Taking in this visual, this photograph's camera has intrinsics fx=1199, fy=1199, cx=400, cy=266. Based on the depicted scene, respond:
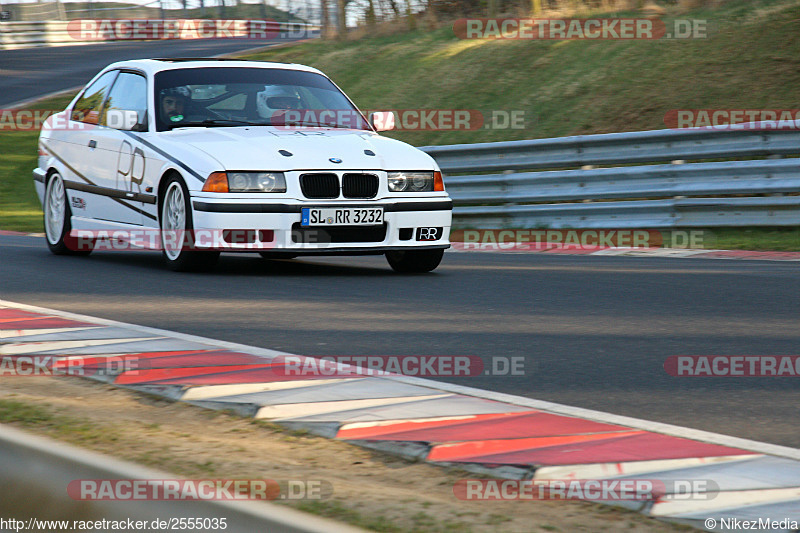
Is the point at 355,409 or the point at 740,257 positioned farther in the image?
the point at 740,257

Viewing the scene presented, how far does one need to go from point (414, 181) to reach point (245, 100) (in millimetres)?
1618

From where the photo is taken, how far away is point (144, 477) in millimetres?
2229

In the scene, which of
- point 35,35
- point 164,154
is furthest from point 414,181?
point 35,35

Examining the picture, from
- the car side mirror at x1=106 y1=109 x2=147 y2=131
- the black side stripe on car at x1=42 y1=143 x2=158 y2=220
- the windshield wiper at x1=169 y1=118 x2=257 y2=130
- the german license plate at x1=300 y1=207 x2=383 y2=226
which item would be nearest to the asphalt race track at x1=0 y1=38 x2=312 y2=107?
the black side stripe on car at x1=42 y1=143 x2=158 y2=220

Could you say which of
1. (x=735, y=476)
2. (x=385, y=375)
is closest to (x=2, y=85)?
(x=385, y=375)

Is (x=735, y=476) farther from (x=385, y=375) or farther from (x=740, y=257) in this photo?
(x=740, y=257)

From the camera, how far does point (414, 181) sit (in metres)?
8.75

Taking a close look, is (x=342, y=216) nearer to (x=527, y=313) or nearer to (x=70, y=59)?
(x=527, y=313)

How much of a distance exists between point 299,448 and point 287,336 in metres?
2.25

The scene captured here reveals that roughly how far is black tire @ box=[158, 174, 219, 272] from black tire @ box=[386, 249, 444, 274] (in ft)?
4.68

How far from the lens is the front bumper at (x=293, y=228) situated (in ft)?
27.0

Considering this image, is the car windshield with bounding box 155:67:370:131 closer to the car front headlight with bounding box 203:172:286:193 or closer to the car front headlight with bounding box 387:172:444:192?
the car front headlight with bounding box 203:172:286:193

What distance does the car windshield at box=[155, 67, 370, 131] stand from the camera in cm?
923

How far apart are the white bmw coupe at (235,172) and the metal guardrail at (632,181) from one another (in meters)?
3.61
